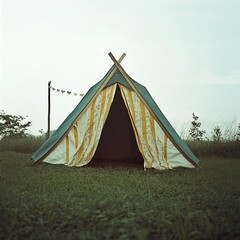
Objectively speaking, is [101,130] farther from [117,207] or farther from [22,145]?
[22,145]

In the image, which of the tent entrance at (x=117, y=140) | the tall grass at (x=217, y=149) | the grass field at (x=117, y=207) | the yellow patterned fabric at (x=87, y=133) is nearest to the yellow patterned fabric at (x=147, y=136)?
the yellow patterned fabric at (x=87, y=133)

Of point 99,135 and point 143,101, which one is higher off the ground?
point 143,101

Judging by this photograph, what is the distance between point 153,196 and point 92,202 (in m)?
0.92

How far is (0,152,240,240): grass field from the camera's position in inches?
109

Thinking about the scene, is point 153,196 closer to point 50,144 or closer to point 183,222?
point 183,222

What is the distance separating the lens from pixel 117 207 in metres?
3.42

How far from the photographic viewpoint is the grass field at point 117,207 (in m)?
2.77

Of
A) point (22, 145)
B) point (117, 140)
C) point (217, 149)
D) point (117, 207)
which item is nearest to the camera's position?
point (117, 207)

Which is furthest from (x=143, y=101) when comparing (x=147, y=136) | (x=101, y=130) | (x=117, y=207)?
(x=117, y=207)

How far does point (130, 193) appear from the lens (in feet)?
13.7

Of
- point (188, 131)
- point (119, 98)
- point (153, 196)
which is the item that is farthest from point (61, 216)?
point (188, 131)

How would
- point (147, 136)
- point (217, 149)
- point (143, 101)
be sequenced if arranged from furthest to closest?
1. point (217, 149)
2. point (143, 101)
3. point (147, 136)

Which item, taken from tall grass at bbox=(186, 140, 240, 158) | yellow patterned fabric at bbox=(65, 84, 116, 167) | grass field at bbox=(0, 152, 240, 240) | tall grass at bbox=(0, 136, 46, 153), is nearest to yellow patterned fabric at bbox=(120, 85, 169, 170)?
yellow patterned fabric at bbox=(65, 84, 116, 167)

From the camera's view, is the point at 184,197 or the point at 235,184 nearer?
the point at 184,197
